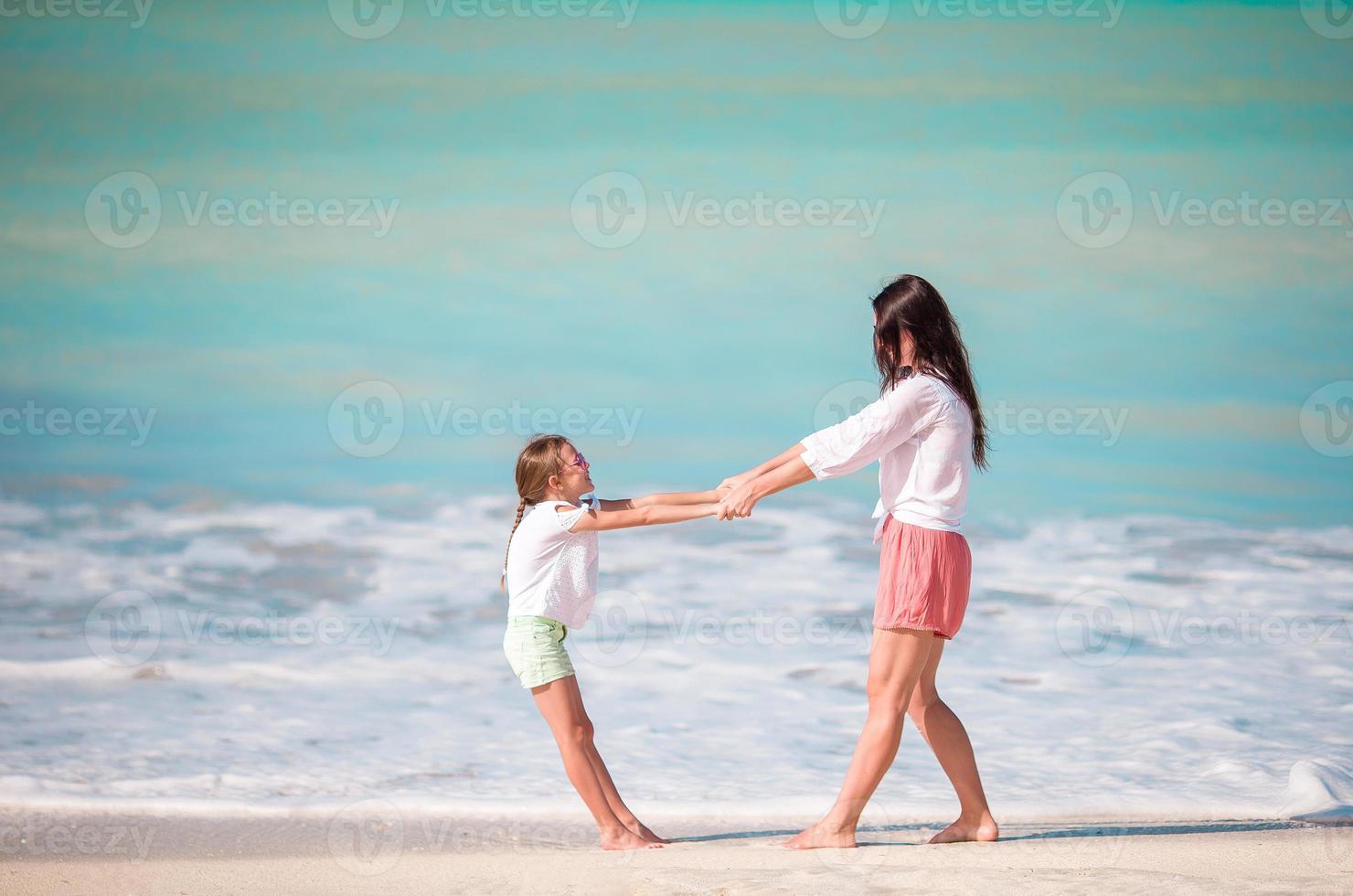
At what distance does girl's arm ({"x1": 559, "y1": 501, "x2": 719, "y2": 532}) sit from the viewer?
316 cm

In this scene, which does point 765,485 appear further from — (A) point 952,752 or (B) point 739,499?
(A) point 952,752

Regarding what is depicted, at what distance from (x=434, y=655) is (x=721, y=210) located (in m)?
5.42

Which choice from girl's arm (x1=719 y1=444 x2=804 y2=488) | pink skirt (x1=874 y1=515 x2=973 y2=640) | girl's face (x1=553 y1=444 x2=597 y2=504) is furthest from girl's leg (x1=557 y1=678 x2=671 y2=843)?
pink skirt (x1=874 y1=515 x2=973 y2=640)

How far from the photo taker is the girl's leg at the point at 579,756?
3105 mm

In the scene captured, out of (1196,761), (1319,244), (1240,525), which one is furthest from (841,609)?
(1319,244)

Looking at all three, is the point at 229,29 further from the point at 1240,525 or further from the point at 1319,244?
the point at 1319,244

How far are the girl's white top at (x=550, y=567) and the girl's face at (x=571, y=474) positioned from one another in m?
0.07

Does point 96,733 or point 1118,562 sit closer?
point 96,733

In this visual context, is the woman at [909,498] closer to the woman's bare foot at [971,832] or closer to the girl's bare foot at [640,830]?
the woman's bare foot at [971,832]

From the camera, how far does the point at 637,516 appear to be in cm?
319

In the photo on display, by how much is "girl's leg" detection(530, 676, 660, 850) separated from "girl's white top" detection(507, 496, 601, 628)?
0.19m

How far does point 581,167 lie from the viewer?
10.5 m

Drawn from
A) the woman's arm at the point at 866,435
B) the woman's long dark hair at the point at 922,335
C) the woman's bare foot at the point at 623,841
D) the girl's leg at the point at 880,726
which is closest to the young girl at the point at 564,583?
the woman's bare foot at the point at 623,841

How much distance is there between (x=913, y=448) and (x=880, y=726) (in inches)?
26.5
